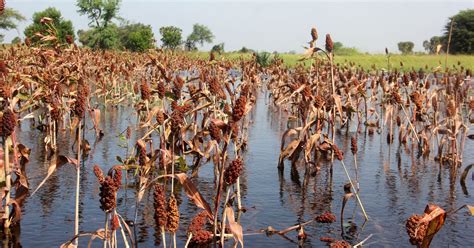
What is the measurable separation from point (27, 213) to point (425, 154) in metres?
7.81

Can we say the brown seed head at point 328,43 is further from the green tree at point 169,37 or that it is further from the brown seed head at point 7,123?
the green tree at point 169,37

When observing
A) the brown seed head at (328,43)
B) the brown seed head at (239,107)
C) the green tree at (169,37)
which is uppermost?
the green tree at (169,37)

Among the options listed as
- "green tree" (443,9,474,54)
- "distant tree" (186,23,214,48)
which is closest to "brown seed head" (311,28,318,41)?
"green tree" (443,9,474,54)

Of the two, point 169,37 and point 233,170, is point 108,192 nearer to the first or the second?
point 233,170

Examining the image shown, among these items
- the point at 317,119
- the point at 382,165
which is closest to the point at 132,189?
the point at 317,119

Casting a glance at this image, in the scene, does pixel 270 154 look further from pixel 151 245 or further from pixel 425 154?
pixel 151 245

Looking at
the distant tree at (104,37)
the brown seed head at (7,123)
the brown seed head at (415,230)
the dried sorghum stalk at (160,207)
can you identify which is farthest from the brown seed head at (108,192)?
the distant tree at (104,37)

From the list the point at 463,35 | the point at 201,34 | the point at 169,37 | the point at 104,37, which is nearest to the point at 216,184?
the point at 169,37

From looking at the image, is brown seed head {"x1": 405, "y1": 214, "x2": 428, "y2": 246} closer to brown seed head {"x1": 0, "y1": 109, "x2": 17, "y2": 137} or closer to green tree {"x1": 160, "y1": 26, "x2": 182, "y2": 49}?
brown seed head {"x1": 0, "y1": 109, "x2": 17, "y2": 137}

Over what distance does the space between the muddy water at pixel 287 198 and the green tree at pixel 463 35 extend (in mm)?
57241

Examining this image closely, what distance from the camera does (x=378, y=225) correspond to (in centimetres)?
682

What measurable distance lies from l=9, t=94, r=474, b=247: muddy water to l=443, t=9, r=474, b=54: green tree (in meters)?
57.2

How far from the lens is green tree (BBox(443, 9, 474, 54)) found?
64.3 meters

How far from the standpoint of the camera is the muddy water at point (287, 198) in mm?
6273
